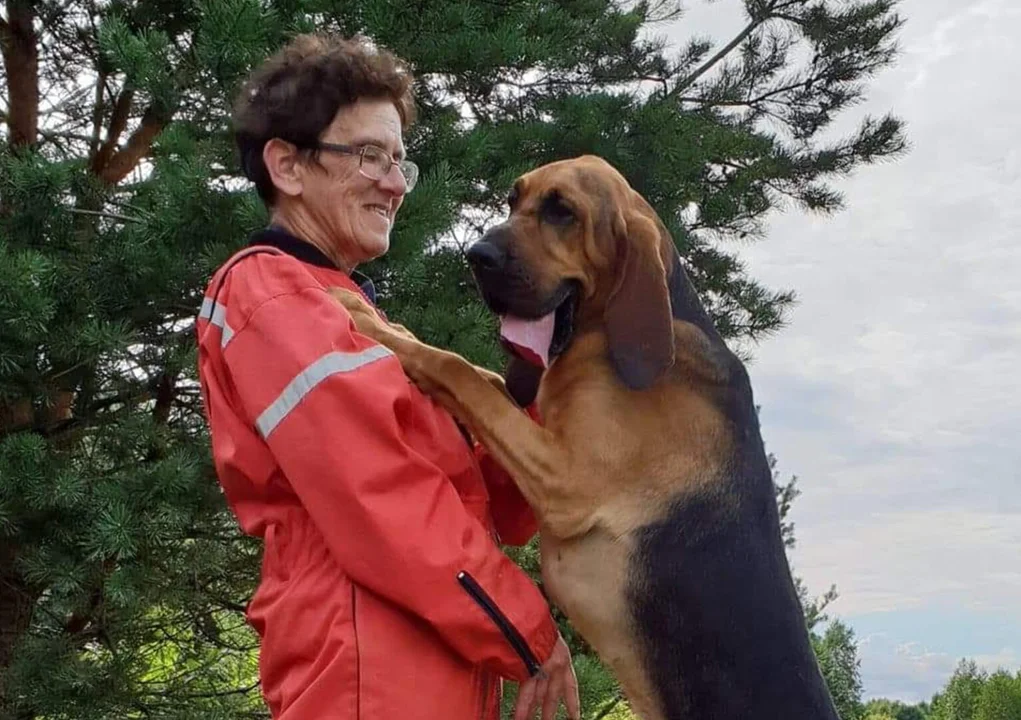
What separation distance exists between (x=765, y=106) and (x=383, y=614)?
7513 millimetres

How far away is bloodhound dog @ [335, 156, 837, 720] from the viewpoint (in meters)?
2.37

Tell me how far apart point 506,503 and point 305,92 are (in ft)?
3.25

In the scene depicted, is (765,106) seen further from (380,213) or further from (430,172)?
(380,213)

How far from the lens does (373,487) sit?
6.31ft

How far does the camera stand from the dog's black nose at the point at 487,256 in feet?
8.53

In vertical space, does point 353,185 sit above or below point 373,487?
above

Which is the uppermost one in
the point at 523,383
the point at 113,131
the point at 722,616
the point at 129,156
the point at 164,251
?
the point at 113,131

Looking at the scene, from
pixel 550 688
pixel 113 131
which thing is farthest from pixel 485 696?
pixel 113 131

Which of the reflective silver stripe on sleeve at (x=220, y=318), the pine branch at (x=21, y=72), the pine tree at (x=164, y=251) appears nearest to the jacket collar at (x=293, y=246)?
the reflective silver stripe on sleeve at (x=220, y=318)

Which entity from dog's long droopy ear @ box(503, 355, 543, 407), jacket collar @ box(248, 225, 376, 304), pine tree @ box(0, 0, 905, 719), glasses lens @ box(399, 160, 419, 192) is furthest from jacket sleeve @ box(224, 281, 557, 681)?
pine tree @ box(0, 0, 905, 719)

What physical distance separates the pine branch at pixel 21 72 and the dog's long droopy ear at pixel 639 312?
5393mm

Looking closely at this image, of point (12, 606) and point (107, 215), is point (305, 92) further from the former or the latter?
point (12, 606)

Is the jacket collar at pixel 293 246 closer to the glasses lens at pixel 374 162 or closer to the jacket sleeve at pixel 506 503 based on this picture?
the glasses lens at pixel 374 162

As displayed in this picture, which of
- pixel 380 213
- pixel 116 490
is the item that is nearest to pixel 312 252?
pixel 380 213
